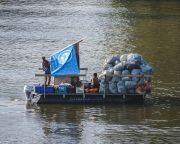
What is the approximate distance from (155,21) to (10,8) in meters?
29.0

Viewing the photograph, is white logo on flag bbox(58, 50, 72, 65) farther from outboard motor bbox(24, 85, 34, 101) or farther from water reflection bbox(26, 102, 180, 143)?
water reflection bbox(26, 102, 180, 143)

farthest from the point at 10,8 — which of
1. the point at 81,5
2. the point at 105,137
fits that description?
the point at 105,137

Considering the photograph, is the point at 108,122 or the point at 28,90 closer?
the point at 108,122

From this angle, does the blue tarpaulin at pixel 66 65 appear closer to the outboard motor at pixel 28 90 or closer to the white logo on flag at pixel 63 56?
the white logo on flag at pixel 63 56

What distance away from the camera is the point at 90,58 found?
53188 mm

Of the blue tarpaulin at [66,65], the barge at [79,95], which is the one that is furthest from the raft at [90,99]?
the blue tarpaulin at [66,65]

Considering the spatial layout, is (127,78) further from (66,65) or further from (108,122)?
(108,122)

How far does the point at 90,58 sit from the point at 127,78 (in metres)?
17.4

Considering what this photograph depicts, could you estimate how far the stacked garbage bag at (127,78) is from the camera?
35.9 metres

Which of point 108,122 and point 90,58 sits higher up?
point 90,58

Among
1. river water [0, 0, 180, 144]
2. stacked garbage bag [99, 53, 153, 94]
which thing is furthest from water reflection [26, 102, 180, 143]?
stacked garbage bag [99, 53, 153, 94]

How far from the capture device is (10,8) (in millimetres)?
102438

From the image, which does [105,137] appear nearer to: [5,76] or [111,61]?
[111,61]

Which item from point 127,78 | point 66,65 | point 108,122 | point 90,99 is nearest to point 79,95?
point 90,99
